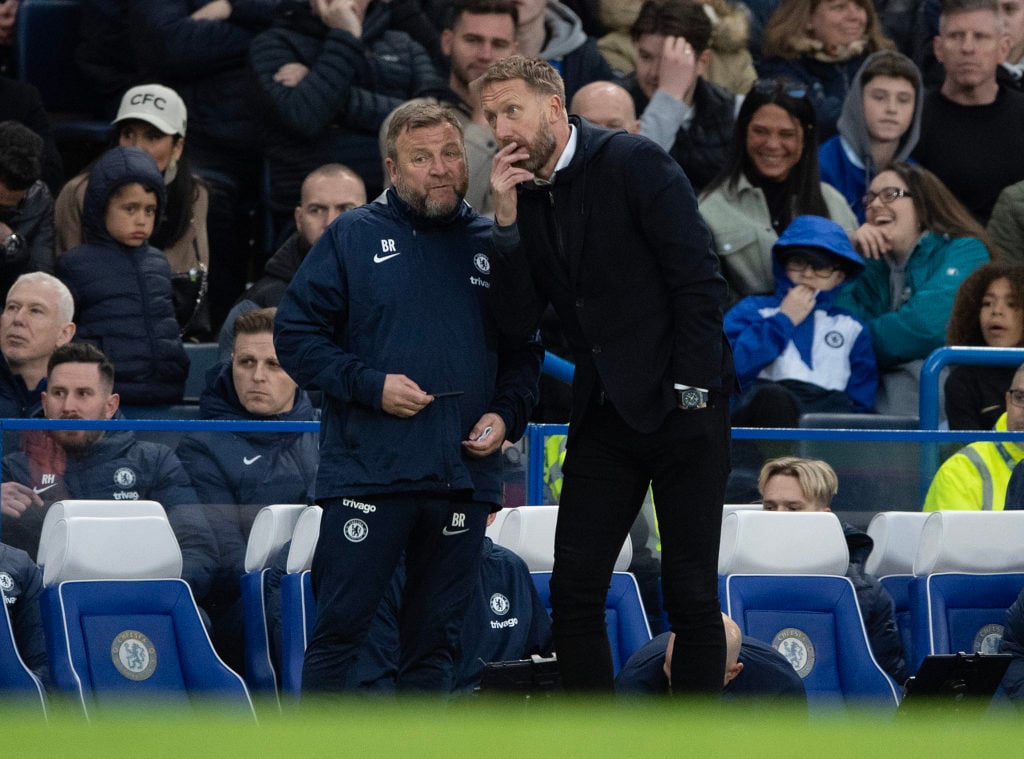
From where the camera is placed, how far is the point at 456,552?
5.55 m

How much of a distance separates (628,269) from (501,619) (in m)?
1.91

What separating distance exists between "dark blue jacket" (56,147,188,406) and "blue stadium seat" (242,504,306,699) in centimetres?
153

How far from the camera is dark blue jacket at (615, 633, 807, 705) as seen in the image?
6.12 meters

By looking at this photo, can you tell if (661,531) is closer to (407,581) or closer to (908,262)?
(407,581)

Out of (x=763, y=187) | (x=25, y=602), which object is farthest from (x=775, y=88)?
(x=25, y=602)

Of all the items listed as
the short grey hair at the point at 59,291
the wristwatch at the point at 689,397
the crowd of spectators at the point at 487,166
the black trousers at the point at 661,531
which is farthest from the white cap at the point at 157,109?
the wristwatch at the point at 689,397

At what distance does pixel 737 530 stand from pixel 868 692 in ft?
2.48

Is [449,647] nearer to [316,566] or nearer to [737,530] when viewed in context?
[316,566]

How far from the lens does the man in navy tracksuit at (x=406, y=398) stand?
5434 millimetres

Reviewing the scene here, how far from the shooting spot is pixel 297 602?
260 inches

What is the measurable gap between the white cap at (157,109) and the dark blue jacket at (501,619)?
315 centimetres

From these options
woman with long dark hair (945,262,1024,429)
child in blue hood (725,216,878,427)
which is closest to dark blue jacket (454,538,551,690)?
child in blue hood (725,216,878,427)

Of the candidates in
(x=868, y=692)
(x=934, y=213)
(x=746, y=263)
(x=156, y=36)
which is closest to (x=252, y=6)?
(x=156, y=36)

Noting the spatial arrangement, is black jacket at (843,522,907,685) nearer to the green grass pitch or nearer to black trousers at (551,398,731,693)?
black trousers at (551,398,731,693)
